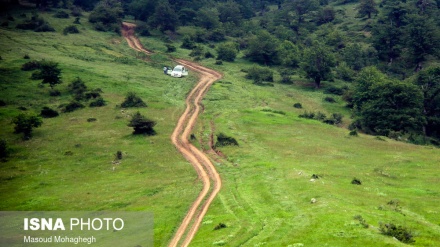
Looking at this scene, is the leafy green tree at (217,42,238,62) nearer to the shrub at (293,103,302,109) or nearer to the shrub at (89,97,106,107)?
the shrub at (293,103,302,109)

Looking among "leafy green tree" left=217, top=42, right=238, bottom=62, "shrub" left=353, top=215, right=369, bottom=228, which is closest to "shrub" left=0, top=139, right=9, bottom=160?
"shrub" left=353, top=215, right=369, bottom=228

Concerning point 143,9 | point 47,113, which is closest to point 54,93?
point 47,113

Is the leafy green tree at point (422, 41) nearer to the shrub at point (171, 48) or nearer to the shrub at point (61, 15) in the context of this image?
the shrub at point (171, 48)

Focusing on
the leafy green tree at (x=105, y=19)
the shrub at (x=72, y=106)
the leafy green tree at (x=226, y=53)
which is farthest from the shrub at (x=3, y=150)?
the leafy green tree at (x=105, y=19)

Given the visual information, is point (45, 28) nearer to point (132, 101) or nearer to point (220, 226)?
point (132, 101)

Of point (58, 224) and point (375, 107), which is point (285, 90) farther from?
point (58, 224)

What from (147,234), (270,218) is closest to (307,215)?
(270,218)
